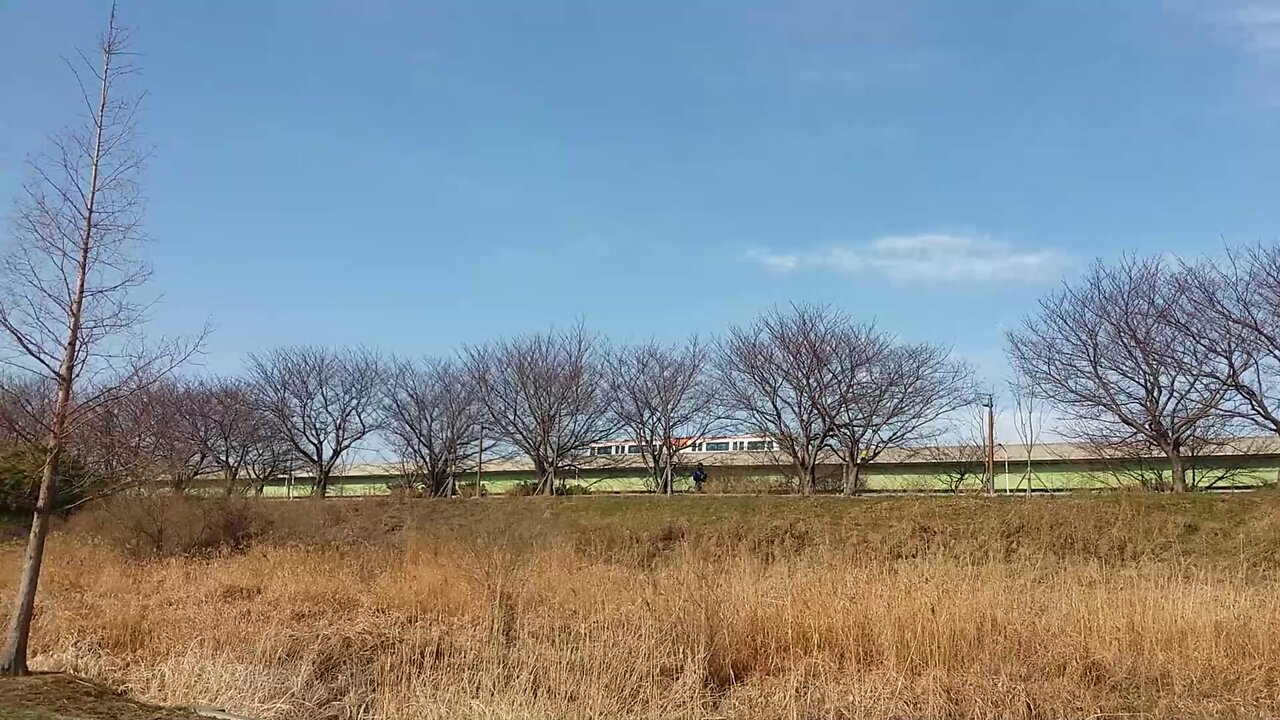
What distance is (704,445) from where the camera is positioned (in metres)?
48.5

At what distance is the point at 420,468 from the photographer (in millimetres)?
48156

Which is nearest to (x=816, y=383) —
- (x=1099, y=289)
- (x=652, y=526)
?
(x=1099, y=289)

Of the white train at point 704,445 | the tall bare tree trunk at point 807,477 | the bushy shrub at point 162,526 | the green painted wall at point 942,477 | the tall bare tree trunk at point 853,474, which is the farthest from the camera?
the white train at point 704,445

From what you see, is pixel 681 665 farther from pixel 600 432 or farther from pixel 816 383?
pixel 600 432

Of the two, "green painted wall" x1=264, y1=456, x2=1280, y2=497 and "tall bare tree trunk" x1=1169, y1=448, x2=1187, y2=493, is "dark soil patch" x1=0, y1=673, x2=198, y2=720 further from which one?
"tall bare tree trunk" x1=1169, y1=448, x2=1187, y2=493

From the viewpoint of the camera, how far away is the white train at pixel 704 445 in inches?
1736

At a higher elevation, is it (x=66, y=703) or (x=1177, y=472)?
(x=1177, y=472)

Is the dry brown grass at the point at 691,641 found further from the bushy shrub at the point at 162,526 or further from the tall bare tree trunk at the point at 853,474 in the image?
the tall bare tree trunk at the point at 853,474

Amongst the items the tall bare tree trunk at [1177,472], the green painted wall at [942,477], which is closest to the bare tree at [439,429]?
the green painted wall at [942,477]

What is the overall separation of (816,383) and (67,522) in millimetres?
24869

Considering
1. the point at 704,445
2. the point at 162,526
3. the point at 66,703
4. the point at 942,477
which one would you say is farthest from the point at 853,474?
the point at 66,703

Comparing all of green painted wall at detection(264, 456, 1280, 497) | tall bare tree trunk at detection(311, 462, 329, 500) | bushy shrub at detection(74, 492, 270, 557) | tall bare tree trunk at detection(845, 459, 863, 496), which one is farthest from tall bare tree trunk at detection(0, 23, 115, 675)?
tall bare tree trunk at detection(311, 462, 329, 500)

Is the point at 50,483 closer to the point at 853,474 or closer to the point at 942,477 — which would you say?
the point at 853,474

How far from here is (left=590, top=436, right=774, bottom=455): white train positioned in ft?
145
